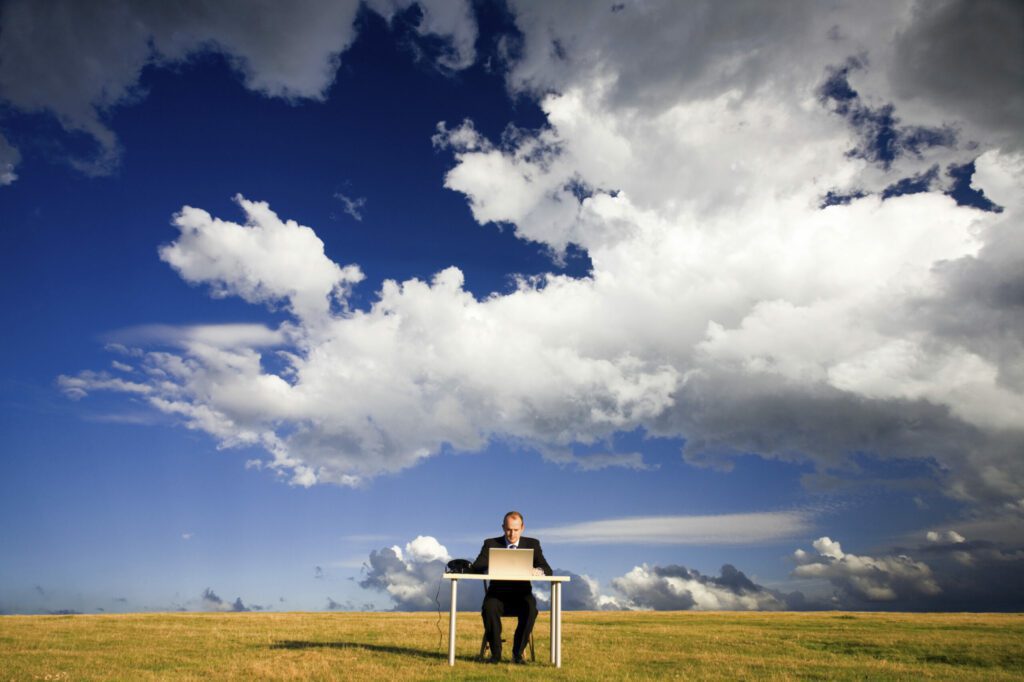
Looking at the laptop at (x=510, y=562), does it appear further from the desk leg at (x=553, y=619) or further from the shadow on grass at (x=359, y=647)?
the shadow on grass at (x=359, y=647)

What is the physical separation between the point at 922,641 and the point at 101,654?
22.2 m

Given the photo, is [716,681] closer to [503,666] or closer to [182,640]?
[503,666]

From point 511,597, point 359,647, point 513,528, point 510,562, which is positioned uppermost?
point 513,528

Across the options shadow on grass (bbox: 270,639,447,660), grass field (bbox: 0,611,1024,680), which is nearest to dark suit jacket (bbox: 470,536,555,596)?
grass field (bbox: 0,611,1024,680)

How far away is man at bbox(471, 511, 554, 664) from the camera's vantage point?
13.9 meters

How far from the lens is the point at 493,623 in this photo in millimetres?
13953

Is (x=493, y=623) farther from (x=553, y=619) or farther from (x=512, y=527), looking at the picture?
(x=512, y=527)

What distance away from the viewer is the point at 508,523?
46.3 ft

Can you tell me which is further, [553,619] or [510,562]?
[553,619]

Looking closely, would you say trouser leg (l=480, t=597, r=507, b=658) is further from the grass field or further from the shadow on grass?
the shadow on grass

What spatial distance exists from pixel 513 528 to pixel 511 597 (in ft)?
5.03

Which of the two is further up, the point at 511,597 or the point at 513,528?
the point at 513,528

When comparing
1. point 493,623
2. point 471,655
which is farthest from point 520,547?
point 471,655

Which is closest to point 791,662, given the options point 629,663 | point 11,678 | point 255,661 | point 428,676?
point 629,663
